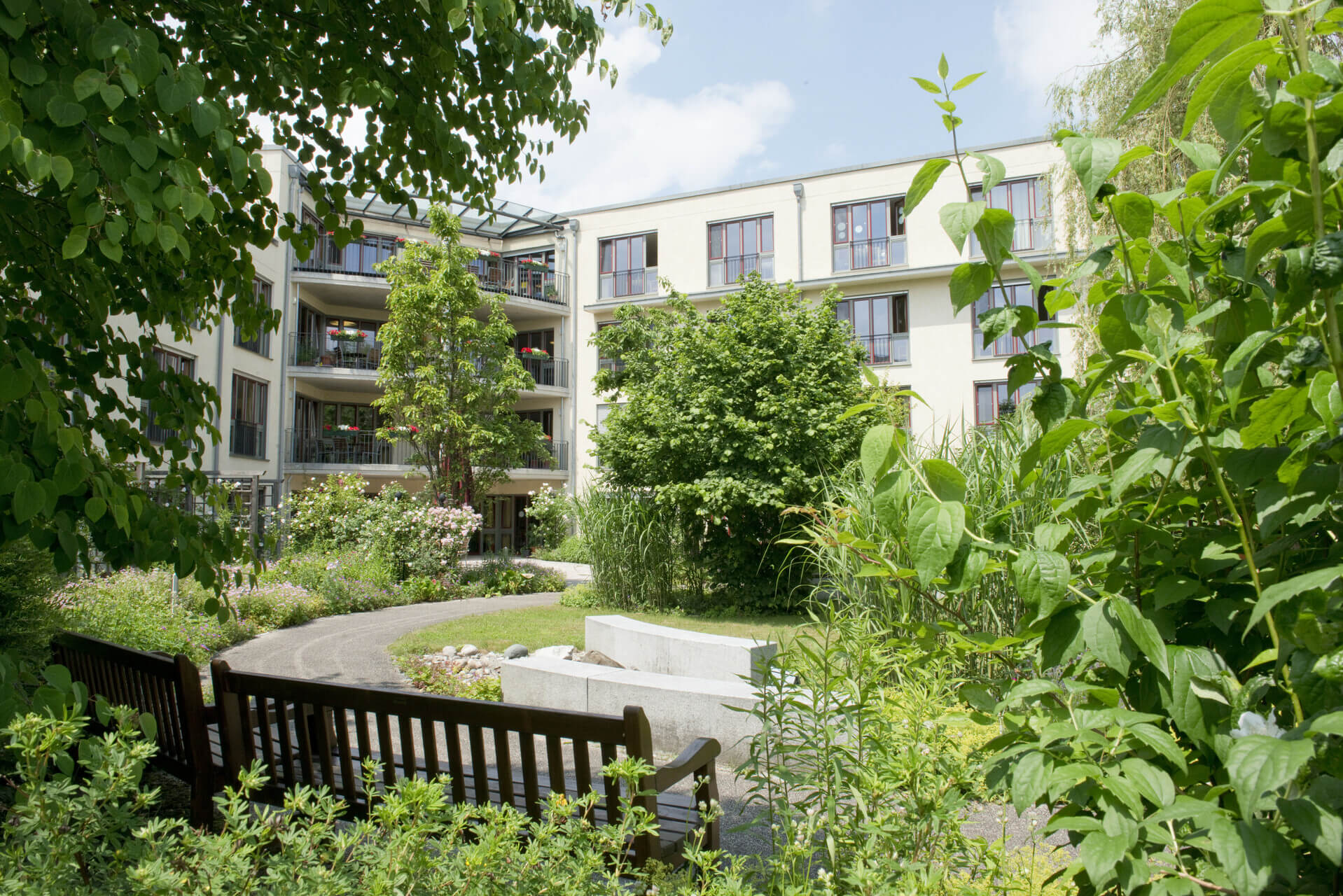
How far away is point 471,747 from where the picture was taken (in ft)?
9.78

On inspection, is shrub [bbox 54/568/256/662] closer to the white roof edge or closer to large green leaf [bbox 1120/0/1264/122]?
large green leaf [bbox 1120/0/1264/122]

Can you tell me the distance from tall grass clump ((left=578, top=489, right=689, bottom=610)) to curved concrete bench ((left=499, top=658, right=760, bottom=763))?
6125mm

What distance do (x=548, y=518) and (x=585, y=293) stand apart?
26.3 feet

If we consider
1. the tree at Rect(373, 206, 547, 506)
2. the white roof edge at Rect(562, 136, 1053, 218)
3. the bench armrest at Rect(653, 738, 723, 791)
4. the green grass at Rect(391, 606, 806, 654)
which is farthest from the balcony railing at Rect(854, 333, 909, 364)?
the bench armrest at Rect(653, 738, 723, 791)

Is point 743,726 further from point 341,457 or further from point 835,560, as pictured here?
point 341,457

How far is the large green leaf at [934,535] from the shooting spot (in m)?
0.99

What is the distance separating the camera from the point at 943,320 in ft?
73.0

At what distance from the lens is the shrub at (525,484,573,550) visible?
20.5 m

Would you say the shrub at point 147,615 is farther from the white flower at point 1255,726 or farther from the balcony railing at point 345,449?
the balcony railing at point 345,449

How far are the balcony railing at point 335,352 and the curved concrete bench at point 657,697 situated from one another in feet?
65.4

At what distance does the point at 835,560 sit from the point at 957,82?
5.30 m

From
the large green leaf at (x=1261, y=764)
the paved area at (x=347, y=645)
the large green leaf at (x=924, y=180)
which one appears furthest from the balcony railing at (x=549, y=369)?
the large green leaf at (x=1261, y=764)

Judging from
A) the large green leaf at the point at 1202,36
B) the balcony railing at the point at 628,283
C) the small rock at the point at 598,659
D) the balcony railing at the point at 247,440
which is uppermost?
the balcony railing at the point at 628,283

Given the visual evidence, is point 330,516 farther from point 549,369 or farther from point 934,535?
point 934,535
